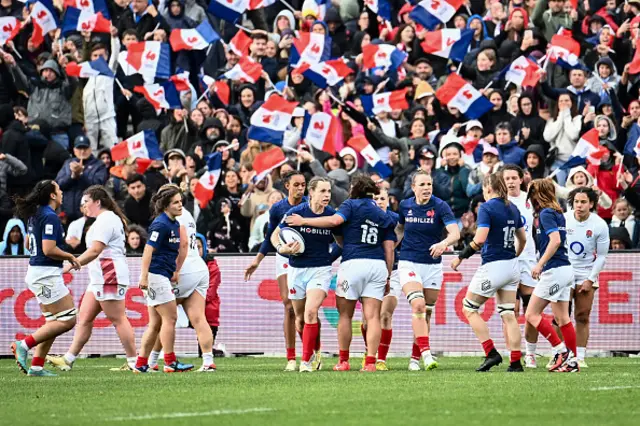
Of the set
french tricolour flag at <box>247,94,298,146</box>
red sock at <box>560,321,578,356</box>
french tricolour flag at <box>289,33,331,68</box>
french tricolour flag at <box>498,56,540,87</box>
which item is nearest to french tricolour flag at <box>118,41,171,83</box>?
french tricolour flag at <box>289,33,331,68</box>

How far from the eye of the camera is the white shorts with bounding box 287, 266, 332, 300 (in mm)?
15672

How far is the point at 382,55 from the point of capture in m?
25.8

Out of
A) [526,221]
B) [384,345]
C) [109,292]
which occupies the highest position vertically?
[526,221]

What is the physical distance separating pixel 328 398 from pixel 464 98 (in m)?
13.2

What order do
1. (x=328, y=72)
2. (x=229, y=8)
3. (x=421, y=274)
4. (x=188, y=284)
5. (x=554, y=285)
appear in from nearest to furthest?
(x=554, y=285) < (x=421, y=274) < (x=188, y=284) < (x=328, y=72) < (x=229, y=8)

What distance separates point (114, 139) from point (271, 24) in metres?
5.00

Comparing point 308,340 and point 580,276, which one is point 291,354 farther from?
point 580,276

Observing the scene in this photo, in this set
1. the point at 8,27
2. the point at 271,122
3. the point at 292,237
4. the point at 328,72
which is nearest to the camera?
the point at 292,237

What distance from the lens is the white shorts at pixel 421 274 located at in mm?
15741

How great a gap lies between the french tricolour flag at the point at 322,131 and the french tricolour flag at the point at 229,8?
457 centimetres

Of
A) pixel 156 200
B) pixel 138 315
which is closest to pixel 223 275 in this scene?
pixel 138 315

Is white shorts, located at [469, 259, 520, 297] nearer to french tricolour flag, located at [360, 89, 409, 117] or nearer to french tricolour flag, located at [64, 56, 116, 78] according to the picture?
french tricolour flag, located at [360, 89, 409, 117]

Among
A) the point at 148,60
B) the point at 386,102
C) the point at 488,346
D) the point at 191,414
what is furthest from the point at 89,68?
the point at 191,414

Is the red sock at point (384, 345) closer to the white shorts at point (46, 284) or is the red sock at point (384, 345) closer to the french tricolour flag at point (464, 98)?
the white shorts at point (46, 284)
